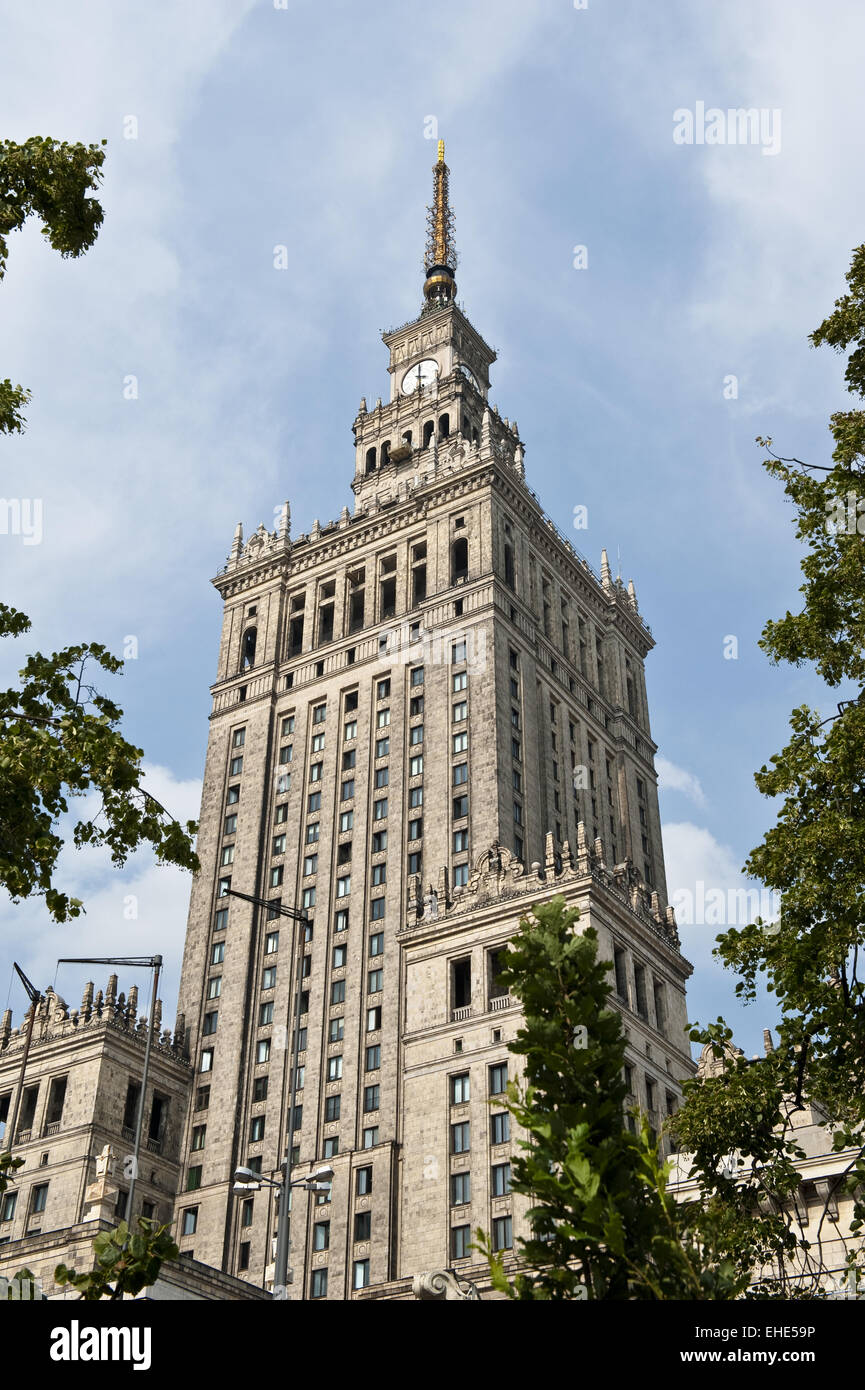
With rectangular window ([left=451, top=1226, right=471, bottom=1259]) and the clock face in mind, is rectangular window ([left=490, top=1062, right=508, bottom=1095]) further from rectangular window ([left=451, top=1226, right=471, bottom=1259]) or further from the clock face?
the clock face

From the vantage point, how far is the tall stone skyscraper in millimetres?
72625

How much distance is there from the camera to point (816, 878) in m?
24.1

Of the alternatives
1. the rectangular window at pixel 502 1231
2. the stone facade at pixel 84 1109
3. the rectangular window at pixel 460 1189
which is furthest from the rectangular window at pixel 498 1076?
the stone facade at pixel 84 1109

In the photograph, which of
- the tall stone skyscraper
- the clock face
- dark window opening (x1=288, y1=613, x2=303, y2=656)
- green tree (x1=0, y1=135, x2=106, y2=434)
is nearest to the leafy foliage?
green tree (x1=0, y1=135, x2=106, y2=434)

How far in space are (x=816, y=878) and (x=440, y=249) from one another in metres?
123

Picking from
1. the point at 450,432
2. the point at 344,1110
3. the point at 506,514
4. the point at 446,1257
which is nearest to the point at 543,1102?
the point at 446,1257

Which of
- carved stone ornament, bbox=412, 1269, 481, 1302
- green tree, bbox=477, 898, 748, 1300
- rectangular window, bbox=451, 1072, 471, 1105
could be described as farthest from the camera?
rectangular window, bbox=451, 1072, 471, 1105

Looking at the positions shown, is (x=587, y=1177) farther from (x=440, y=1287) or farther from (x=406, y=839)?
(x=406, y=839)

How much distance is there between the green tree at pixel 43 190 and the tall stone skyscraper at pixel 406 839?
149ft

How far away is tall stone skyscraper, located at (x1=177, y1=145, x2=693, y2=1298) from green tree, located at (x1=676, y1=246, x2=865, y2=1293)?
39179mm

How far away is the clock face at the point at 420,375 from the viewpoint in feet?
413

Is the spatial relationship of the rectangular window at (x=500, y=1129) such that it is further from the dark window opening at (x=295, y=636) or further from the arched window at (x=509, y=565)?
Result: the dark window opening at (x=295, y=636)
